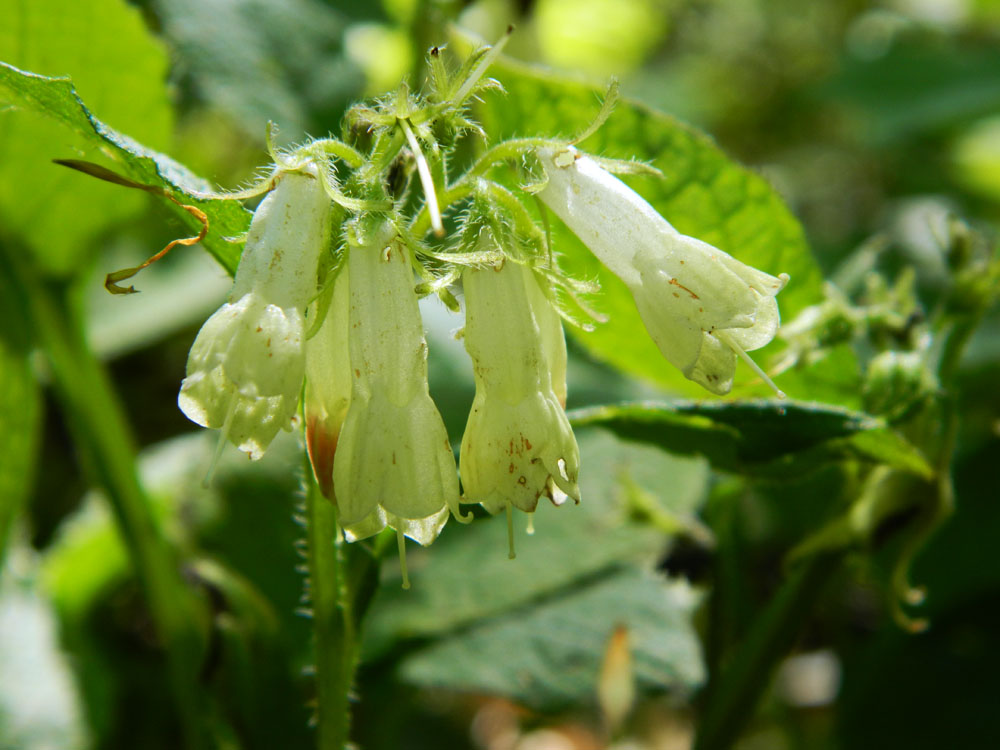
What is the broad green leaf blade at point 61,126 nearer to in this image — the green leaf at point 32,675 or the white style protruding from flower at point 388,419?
the white style protruding from flower at point 388,419

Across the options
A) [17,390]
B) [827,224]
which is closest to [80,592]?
[17,390]

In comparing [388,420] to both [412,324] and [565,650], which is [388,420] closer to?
[412,324]

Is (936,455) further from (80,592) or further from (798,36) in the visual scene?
(798,36)

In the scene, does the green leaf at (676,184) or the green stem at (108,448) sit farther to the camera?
the green stem at (108,448)

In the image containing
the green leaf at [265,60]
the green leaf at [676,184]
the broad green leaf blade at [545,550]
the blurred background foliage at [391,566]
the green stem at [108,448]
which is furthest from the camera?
the green leaf at [265,60]

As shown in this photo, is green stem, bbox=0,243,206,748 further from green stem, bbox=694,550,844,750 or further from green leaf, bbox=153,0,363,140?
green stem, bbox=694,550,844,750

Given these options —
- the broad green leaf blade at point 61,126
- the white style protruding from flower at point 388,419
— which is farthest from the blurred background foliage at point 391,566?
the white style protruding from flower at point 388,419
